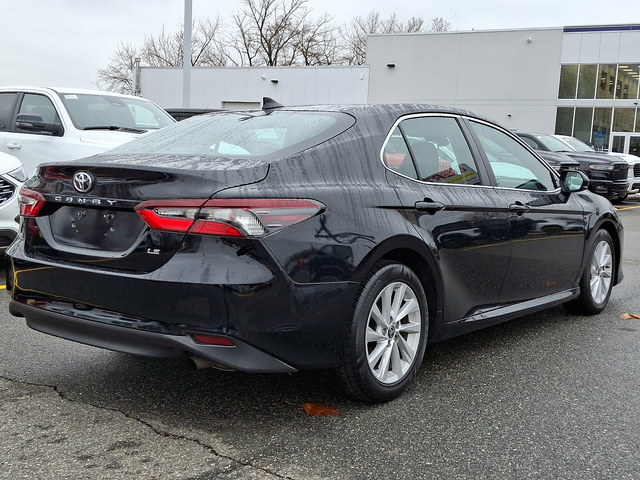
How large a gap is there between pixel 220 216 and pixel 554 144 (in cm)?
1531

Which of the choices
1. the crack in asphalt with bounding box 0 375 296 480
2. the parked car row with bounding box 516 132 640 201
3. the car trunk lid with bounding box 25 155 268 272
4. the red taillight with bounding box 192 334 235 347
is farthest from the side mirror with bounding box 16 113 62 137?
the parked car row with bounding box 516 132 640 201

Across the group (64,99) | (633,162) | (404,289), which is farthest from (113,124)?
(633,162)

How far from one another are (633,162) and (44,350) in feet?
57.4

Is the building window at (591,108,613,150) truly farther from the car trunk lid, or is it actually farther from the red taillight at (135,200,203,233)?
the red taillight at (135,200,203,233)

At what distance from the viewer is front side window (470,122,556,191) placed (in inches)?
176

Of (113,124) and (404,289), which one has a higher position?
(113,124)

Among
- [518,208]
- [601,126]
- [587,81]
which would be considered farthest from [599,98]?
[518,208]

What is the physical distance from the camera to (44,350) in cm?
430

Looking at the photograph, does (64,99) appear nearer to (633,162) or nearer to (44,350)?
(44,350)

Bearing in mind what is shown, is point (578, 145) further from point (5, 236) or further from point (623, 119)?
point (623, 119)

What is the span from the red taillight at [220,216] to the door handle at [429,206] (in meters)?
0.88

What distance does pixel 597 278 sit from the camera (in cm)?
559

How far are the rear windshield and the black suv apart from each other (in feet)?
43.6

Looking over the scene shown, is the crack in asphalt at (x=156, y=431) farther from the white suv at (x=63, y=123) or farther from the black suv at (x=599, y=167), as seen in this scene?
the black suv at (x=599, y=167)
